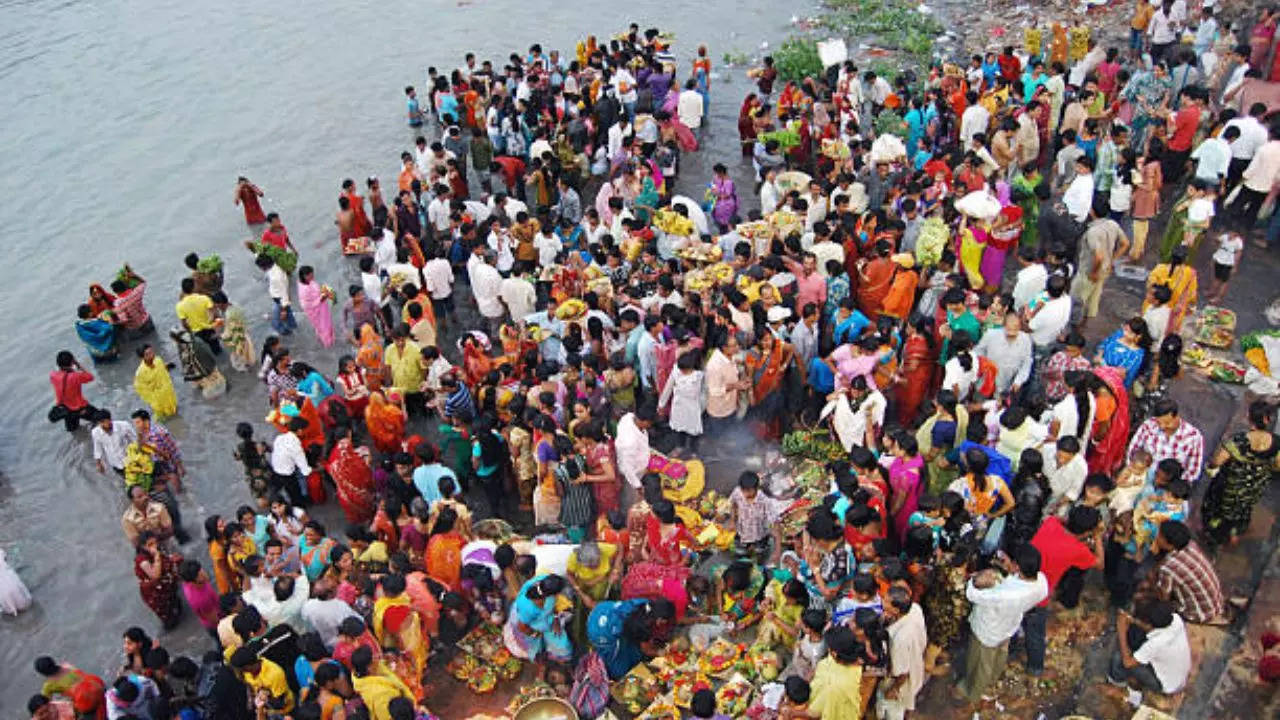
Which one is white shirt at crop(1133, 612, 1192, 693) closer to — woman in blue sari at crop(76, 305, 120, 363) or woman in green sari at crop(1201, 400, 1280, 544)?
woman in green sari at crop(1201, 400, 1280, 544)

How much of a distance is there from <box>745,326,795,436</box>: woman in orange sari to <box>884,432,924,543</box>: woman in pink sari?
73.8 inches

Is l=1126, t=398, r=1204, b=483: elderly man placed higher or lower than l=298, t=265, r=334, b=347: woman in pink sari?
higher

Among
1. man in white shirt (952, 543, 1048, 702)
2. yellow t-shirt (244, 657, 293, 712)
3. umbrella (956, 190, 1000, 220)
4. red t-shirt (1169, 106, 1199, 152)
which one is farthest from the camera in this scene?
red t-shirt (1169, 106, 1199, 152)

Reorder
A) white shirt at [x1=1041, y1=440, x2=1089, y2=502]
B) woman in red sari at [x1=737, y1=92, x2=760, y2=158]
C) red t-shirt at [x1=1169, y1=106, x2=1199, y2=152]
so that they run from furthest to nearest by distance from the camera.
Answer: woman in red sari at [x1=737, y1=92, x2=760, y2=158]
red t-shirt at [x1=1169, y1=106, x2=1199, y2=152]
white shirt at [x1=1041, y1=440, x2=1089, y2=502]

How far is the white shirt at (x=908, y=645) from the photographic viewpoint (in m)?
6.25

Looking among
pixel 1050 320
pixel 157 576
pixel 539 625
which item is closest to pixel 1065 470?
pixel 1050 320

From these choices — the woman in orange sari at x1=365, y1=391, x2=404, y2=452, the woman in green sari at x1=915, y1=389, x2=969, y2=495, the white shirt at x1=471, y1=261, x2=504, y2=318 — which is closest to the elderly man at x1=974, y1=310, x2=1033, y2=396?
the woman in green sari at x1=915, y1=389, x2=969, y2=495

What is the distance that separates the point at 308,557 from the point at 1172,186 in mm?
12027

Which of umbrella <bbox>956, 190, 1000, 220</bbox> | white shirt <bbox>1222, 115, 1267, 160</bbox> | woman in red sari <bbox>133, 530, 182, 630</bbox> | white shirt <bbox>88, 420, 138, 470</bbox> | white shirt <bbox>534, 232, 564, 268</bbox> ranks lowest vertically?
woman in red sari <bbox>133, 530, 182, 630</bbox>

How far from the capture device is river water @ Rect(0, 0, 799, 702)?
34.3ft

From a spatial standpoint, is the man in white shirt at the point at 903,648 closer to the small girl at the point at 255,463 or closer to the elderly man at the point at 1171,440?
the elderly man at the point at 1171,440

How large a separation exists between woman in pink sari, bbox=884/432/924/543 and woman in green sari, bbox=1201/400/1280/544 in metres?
2.43

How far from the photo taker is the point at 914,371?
921 centimetres

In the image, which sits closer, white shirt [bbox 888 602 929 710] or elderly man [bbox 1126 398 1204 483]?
white shirt [bbox 888 602 929 710]
